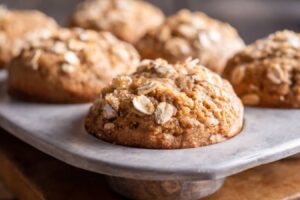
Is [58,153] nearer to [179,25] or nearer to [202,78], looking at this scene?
[202,78]

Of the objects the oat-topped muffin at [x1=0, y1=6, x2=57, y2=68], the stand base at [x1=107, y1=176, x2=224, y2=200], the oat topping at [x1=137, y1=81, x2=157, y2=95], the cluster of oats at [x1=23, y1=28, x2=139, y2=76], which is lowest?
the oat-topped muffin at [x1=0, y1=6, x2=57, y2=68]

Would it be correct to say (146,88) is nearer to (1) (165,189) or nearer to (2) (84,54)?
A: (1) (165,189)

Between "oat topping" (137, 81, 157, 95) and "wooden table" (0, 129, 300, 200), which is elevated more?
"oat topping" (137, 81, 157, 95)

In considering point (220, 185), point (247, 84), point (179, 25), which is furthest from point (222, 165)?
point (179, 25)

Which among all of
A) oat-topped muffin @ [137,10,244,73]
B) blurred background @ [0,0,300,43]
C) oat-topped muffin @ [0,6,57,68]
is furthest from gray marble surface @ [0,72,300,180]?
blurred background @ [0,0,300,43]

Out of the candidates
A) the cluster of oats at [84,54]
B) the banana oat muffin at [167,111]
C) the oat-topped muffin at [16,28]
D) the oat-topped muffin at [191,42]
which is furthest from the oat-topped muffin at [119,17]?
the banana oat muffin at [167,111]

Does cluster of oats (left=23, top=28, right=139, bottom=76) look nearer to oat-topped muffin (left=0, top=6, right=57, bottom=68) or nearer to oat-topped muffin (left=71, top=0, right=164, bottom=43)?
oat-topped muffin (left=0, top=6, right=57, bottom=68)

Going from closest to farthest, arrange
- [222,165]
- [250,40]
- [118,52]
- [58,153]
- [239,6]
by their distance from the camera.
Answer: [222,165] → [58,153] → [118,52] → [250,40] → [239,6]
